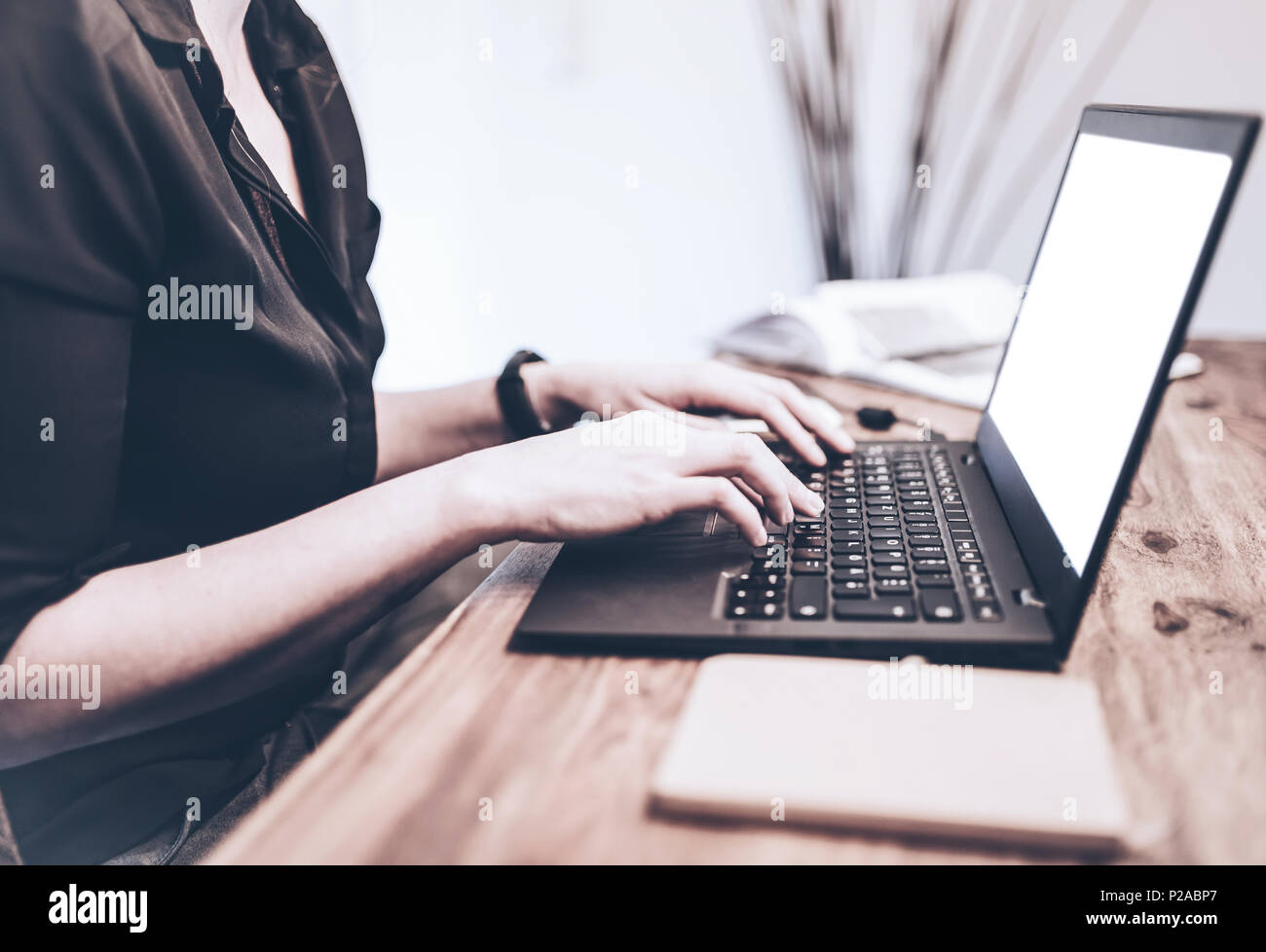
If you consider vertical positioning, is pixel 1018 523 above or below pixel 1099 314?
below

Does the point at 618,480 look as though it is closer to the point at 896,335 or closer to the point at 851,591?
the point at 851,591

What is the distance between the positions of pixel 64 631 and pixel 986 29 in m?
1.46

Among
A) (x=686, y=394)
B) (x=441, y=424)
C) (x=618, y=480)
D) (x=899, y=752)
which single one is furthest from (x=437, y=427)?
(x=899, y=752)

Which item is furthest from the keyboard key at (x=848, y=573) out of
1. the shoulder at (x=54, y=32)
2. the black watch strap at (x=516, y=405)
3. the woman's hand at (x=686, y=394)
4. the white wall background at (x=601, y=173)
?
the white wall background at (x=601, y=173)

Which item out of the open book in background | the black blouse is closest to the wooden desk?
the black blouse

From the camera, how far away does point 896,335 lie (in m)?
1.00

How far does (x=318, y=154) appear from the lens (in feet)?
2.46

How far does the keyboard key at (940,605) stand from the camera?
1.33 ft

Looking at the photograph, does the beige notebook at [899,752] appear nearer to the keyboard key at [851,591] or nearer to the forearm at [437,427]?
the keyboard key at [851,591]

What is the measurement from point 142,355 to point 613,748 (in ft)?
1.22

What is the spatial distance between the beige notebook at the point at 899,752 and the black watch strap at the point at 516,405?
1.34ft

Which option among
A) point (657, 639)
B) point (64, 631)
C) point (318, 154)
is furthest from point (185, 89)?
point (657, 639)

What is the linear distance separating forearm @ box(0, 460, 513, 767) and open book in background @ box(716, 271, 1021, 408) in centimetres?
59
